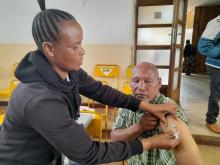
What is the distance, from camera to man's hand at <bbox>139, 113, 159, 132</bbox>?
90 centimetres

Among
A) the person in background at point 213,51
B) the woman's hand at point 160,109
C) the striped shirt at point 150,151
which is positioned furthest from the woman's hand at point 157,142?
the person in background at point 213,51

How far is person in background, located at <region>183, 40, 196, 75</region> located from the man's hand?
6523 millimetres

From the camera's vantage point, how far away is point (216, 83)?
2.25m

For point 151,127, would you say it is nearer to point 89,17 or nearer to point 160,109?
point 160,109

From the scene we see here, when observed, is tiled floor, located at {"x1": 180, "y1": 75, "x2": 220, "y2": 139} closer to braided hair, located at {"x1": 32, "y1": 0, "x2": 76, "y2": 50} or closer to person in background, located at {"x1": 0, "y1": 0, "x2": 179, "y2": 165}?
person in background, located at {"x1": 0, "y1": 0, "x2": 179, "y2": 165}

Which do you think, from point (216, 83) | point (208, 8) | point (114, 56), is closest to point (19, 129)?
point (216, 83)

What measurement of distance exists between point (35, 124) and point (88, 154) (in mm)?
172

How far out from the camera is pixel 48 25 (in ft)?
1.93

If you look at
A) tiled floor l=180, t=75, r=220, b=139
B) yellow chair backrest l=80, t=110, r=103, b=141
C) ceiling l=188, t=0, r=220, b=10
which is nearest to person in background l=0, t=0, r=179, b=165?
yellow chair backrest l=80, t=110, r=103, b=141

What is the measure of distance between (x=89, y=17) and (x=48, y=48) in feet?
8.83

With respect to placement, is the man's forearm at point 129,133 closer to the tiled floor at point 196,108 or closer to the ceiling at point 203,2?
the tiled floor at point 196,108

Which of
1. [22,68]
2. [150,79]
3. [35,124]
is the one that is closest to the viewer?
[35,124]

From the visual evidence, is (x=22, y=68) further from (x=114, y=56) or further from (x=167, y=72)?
(x=167, y=72)

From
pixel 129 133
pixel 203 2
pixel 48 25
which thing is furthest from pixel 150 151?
pixel 203 2
